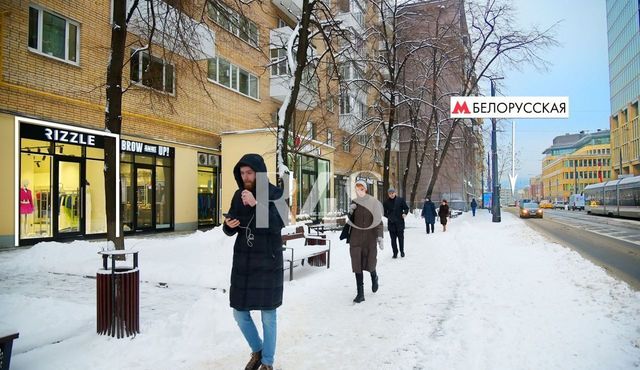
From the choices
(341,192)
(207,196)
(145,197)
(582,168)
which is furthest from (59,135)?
(582,168)

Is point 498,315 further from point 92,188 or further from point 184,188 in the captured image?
point 184,188

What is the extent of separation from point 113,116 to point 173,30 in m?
3.56

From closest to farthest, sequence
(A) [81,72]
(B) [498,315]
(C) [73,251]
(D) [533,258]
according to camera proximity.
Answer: (B) [498,315], (C) [73,251], (D) [533,258], (A) [81,72]

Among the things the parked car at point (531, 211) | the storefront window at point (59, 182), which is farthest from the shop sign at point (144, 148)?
the parked car at point (531, 211)

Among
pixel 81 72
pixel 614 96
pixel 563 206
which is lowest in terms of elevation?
pixel 563 206

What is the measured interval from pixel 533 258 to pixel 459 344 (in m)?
7.45

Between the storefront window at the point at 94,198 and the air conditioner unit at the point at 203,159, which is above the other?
the air conditioner unit at the point at 203,159

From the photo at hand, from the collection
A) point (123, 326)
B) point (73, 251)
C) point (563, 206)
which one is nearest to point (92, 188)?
point (73, 251)

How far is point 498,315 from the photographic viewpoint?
18.7 ft

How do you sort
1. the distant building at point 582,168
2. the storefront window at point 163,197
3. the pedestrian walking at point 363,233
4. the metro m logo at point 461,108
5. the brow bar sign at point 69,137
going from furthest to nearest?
the distant building at point 582,168 → the metro m logo at point 461,108 → the storefront window at point 163,197 → the brow bar sign at point 69,137 → the pedestrian walking at point 363,233

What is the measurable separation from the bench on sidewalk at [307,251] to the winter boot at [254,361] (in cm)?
326

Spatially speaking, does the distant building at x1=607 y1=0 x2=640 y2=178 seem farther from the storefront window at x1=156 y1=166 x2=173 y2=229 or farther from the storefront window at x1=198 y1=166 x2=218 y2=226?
the storefront window at x1=156 y1=166 x2=173 y2=229

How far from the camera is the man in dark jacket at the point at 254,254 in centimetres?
367

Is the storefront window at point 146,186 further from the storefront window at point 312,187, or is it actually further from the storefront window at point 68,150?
the storefront window at point 312,187
